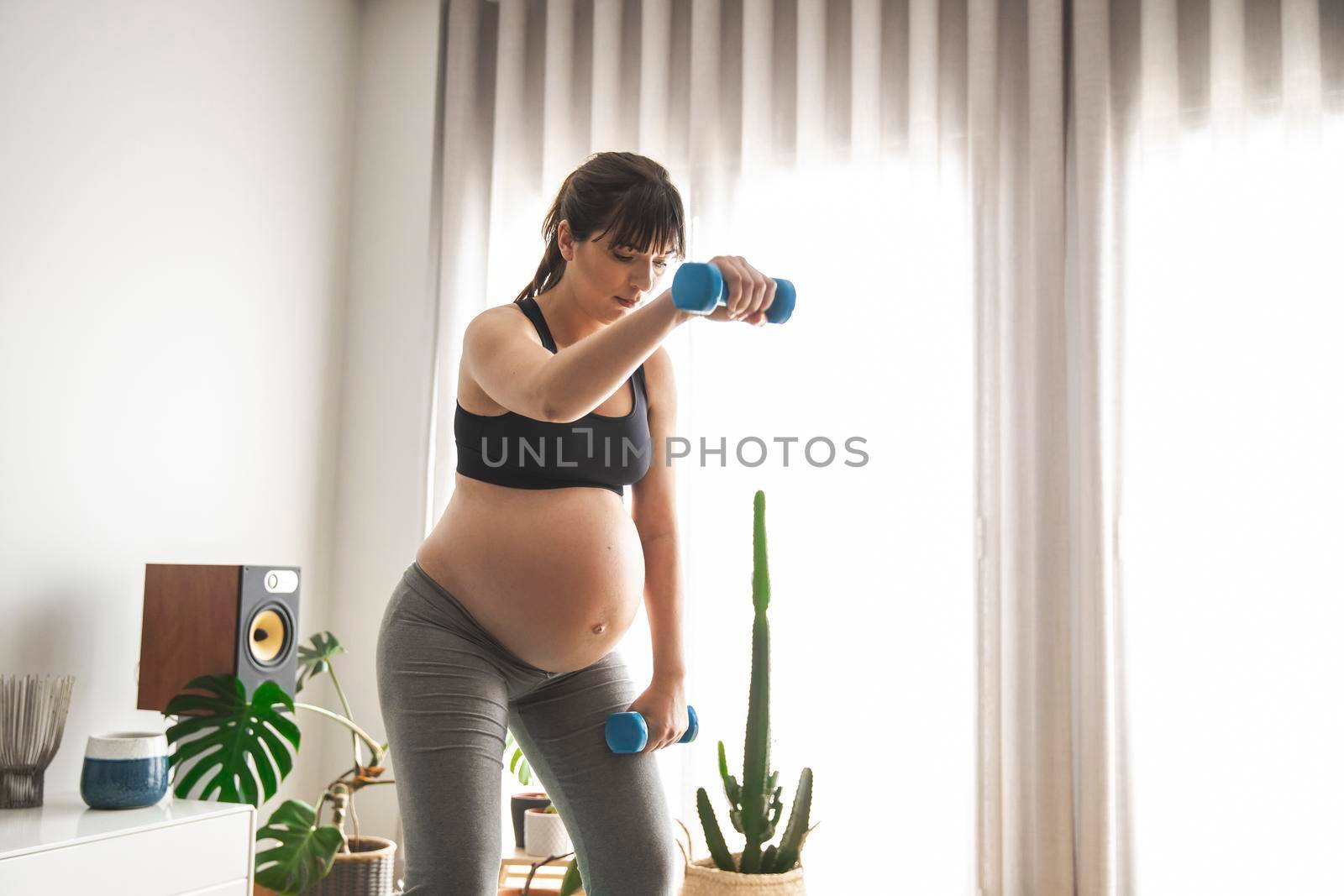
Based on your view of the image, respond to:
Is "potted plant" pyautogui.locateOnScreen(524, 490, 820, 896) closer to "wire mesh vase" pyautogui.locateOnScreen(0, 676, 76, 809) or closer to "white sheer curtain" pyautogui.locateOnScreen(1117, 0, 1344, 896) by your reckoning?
"white sheer curtain" pyautogui.locateOnScreen(1117, 0, 1344, 896)

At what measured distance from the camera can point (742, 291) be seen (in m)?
1.06

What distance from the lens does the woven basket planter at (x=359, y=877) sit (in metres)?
2.57

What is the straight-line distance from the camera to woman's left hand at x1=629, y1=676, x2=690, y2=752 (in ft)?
4.53

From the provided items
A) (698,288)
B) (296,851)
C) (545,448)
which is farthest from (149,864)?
(698,288)

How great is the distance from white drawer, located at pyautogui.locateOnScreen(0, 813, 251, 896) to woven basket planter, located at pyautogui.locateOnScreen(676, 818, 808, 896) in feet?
3.02

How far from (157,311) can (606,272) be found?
1.85 metres

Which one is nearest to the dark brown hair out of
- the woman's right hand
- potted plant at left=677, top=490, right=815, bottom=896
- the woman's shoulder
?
the woman's shoulder

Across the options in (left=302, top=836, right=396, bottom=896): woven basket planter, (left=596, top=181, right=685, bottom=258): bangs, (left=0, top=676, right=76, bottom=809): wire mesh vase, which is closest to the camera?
(left=596, top=181, right=685, bottom=258): bangs

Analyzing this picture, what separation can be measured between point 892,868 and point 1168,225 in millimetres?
1697

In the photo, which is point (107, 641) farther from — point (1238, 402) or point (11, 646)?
point (1238, 402)

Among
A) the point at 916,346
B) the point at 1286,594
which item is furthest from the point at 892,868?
the point at 916,346

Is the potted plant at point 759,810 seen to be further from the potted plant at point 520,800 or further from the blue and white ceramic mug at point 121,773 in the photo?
the blue and white ceramic mug at point 121,773

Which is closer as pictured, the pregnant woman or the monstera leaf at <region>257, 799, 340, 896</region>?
the pregnant woman

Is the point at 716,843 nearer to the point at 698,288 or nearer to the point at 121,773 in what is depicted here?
the point at 121,773
